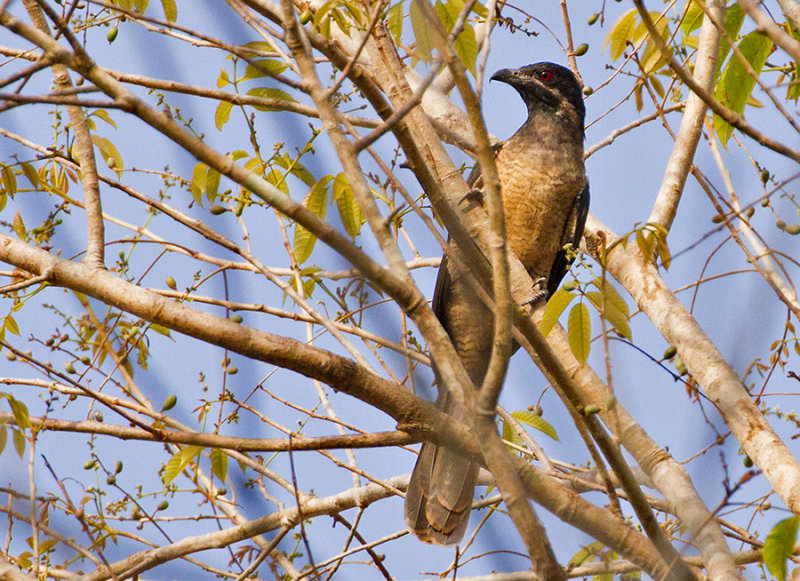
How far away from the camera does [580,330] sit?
2594mm

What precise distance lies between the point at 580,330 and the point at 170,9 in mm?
2369

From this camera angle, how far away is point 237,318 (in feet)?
10.6

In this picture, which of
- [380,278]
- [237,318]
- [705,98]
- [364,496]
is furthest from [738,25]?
[364,496]

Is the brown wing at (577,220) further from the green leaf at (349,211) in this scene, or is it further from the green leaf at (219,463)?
the green leaf at (219,463)

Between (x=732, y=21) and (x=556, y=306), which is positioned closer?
(x=556, y=306)

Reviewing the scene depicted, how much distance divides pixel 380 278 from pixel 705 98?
96 cm

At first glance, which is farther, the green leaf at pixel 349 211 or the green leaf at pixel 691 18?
the green leaf at pixel 349 211

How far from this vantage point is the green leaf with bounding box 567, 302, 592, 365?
8.48ft

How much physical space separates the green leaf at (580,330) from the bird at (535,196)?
5.27ft

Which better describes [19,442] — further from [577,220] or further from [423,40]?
[577,220]

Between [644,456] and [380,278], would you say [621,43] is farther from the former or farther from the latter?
[380,278]

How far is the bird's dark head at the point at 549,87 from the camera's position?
5.16 meters

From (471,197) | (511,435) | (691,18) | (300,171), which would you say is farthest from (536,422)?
(691,18)

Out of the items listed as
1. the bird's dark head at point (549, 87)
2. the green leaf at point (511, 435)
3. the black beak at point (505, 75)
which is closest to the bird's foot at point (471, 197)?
the green leaf at point (511, 435)
